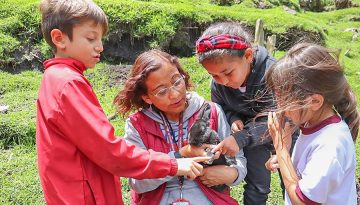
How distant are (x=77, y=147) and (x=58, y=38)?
537 millimetres

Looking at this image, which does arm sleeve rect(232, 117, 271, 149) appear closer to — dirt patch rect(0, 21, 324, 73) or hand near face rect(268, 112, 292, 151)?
hand near face rect(268, 112, 292, 151)

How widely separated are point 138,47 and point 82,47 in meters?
6.70

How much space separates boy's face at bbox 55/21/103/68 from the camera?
6.70ft

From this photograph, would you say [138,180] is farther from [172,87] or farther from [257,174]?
[257,174]

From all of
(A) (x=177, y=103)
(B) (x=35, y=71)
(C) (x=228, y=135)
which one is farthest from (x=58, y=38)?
(B) (x=35, y=71)

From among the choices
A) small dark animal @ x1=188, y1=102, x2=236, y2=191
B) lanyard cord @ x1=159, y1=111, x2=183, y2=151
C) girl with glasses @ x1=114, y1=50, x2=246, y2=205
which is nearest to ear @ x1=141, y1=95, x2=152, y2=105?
girl with glasses @ x1=114, y1=50, x2=246, y2=205

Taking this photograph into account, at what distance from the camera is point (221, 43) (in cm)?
231

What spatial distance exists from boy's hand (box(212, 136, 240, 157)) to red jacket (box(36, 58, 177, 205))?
0.27 meters

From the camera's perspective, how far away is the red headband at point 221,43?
91.2 inches

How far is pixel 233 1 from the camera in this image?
13.4 metres

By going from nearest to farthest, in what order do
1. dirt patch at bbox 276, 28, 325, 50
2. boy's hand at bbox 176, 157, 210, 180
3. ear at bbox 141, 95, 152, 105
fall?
boy's hand at bbox 176, 157, 210, 180 → ear at bbox 141, 95, 152, 105 → dirt patch at bbox 276, 28, 325, 50

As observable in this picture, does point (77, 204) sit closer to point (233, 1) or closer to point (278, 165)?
point (278, 165)

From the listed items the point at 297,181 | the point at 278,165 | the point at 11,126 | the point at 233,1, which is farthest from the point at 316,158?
the point at 233,1

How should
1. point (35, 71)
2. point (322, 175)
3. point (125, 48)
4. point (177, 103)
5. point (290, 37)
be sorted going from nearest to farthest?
point (322, 175), point (177, 103), point (35, 71), point (125, 48), point (290, 37)
